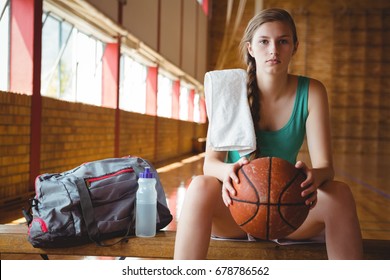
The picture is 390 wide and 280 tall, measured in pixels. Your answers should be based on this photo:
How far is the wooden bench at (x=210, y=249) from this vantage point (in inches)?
71.6

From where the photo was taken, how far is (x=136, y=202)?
2.01 meters

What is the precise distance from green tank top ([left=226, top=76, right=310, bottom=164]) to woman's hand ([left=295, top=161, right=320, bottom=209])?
1.09 feet

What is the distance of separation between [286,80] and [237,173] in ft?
1.77

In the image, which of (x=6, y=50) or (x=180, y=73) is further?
(x=180, y=73)

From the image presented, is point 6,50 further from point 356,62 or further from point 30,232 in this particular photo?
point 356,62

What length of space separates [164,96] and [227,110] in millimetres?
10895

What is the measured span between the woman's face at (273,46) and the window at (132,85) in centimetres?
706

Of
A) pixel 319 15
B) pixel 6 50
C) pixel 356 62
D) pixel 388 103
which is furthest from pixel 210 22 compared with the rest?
pixel 6 50

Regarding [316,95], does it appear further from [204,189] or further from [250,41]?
[204,189]

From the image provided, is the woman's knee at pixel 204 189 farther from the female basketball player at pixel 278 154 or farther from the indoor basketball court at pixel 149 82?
the indoor basketball court at pixel 149 82

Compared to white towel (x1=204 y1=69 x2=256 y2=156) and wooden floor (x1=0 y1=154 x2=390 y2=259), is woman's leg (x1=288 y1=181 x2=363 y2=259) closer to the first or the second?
white towel (x1=204 y1=69 x2=256 y2=156)

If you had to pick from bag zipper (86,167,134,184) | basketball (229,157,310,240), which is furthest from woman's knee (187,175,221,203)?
bag zipper (86,167,134,184)

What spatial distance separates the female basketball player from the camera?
1.61 metres

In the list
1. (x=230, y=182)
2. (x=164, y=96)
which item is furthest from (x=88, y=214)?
(x=164, y=96)
